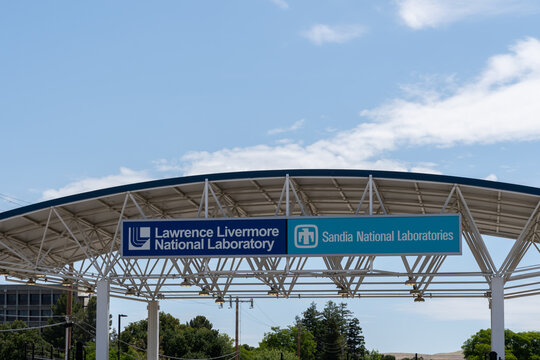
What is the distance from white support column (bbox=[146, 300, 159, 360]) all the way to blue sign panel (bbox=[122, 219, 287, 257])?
40.2ft

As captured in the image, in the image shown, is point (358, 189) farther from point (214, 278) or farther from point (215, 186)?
point (214, 278)

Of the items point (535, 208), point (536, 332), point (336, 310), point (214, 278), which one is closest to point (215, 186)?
point (214, 278)

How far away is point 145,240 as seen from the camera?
83.9 ft

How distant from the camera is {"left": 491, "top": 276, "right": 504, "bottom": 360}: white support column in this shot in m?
24.4

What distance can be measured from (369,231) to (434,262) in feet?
18.0

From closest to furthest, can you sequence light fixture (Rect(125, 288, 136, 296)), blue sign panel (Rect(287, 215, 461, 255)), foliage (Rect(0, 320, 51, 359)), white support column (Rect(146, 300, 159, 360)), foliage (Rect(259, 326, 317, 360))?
blue sign panel (Rect(287, 215, 461, 255))
light fixture (Rect(125, 288, 136, 296))
white support column (Rect(146, 300, 159, 360))
foliage (Rect(0, 320, 51, 359))
foliage (Rect(259, 326, 317, 360))

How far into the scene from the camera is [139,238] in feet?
84.0

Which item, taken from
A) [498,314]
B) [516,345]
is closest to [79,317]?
[516,345]

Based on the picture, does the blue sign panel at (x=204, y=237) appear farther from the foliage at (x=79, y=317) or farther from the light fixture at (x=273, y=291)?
the foliage at (x=79, y=317)

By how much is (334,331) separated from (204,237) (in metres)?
96.6

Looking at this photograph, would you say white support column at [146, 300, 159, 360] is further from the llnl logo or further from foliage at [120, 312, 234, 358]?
foliage at [120, 312, 234, 358]

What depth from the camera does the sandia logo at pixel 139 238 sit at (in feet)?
83.9

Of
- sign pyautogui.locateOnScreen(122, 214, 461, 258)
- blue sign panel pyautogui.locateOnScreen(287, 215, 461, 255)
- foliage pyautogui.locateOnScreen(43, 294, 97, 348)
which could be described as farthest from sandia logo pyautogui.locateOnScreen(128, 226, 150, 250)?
foliage pyautogui.locateOnScreen(43, 294, 97, 348)

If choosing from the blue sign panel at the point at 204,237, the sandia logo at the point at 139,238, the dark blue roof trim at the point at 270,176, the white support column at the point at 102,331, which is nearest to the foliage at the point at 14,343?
the dark blue roof trim at the point at 270,176
